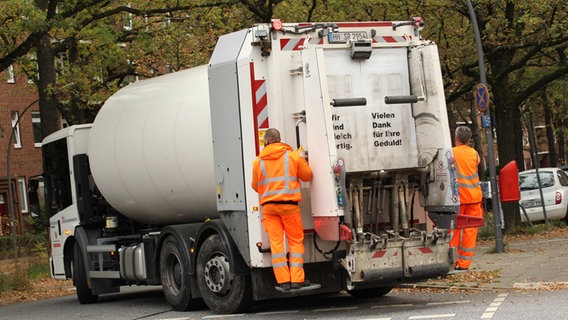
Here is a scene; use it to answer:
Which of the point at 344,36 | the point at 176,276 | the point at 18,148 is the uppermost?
the point at 18,148

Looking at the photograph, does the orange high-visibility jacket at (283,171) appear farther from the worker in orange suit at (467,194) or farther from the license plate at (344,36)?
the worker in orange suit at (467,194)

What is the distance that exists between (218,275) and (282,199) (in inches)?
62.6

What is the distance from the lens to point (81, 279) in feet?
51.9

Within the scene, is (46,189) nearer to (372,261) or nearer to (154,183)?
(154,183)

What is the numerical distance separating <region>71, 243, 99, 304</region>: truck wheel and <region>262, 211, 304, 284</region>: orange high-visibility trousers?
5423mm

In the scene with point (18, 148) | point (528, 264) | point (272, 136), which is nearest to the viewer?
point (272, 136)

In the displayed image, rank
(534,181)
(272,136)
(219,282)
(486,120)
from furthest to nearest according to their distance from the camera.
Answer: (534,181) < (486,120) < (219,282) < (272,136)

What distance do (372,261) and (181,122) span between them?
10.8 ft

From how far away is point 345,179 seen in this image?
10.9 meters

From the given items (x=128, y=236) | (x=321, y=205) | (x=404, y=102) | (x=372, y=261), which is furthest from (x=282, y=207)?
(x=128, y=236)

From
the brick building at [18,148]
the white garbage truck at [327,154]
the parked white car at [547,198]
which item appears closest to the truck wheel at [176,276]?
the white garbage truck at [327,154]

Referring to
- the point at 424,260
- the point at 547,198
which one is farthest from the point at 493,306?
the point at 547,198

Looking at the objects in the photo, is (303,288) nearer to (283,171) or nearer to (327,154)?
(283,171)

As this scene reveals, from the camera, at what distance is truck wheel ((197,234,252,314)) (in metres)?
11.7
